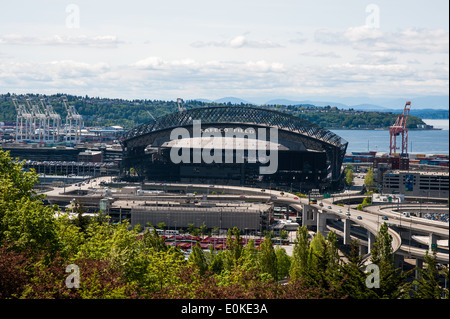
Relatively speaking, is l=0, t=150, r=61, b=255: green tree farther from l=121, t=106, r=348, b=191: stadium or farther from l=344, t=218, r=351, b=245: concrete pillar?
l=121, t=106, r=348, b=191: stadium

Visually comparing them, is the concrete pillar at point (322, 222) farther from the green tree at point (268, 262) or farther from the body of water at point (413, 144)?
the body of water at point (413, 144)

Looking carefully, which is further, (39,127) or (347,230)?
(39,127)

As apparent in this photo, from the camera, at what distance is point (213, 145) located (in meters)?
60.3

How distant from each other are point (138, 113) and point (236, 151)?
109 m

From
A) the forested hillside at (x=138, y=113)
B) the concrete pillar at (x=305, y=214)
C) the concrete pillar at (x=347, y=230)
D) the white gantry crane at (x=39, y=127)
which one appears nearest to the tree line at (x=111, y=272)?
the concrete pillar at (x=347, y=230)

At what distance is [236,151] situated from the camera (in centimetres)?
5900

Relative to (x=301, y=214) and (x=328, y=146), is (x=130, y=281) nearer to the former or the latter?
(x=301, y=214)

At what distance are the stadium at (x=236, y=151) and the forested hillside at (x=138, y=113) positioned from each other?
88858 millimetres

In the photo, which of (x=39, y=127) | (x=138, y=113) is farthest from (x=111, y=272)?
(x=138, y=113)

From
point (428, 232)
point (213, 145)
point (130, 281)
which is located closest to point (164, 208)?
point (428, 232)

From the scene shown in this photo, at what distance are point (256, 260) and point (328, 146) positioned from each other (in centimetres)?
3565

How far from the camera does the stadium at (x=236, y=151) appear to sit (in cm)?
5750

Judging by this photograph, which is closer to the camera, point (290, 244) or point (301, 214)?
point (290, 244)

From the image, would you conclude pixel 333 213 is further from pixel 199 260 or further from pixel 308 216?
pixel 199 260
